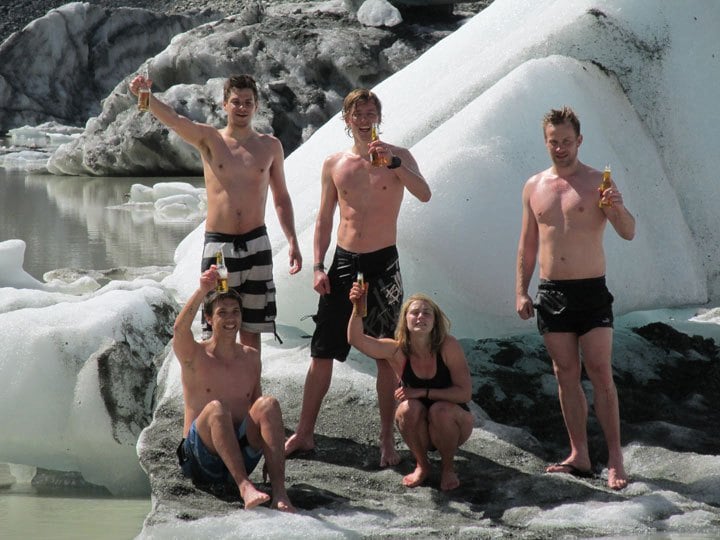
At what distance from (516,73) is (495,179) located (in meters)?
0.76

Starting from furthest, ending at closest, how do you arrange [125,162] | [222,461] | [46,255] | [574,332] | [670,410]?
[125,162] → [46,255] → [670,410] → [574,332] → [222,461]

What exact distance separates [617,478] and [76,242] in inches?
320

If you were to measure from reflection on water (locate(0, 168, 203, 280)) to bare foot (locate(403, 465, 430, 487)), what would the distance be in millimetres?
5907

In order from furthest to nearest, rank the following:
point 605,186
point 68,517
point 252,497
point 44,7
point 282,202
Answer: point 44,7 → point 282,202 → point 68,517 → point 605,186 → point 252,497

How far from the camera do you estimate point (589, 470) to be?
444cm

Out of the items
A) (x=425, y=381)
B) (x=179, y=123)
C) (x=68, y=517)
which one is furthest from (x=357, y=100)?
(x=68, y=517)

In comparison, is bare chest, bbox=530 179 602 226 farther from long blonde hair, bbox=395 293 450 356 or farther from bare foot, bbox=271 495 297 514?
bare foot, bbox=271 495 297 514

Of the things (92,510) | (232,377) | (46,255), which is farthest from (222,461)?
(46,255)

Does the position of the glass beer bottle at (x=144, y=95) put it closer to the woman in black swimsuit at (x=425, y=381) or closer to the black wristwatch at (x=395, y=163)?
the black wristwatch at (x=395, y=163)

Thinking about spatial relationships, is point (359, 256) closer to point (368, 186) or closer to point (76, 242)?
point (368, 186)

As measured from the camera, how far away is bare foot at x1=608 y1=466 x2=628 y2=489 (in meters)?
4.27

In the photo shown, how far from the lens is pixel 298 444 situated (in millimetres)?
A: 4711

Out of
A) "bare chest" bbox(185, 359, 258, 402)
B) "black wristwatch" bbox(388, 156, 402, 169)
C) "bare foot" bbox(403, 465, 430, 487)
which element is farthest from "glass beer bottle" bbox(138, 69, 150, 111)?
"bare foot" bbox(403, 465, 430, 487)

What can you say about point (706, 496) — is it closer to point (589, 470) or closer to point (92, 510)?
point (589, 470)
